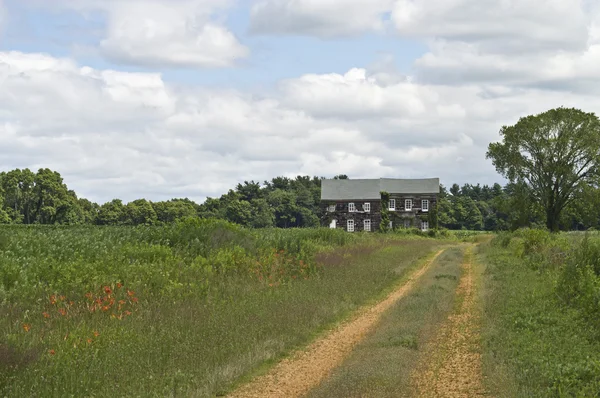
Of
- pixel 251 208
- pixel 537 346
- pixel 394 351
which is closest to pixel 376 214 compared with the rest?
pixel 251 208

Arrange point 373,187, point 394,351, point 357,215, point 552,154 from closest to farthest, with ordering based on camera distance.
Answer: point 394,351
point 552,154
point 357,215
point 373,187

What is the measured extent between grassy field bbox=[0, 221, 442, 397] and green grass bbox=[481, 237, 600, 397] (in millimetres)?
3984

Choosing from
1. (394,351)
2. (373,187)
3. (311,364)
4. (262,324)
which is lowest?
(311,364)

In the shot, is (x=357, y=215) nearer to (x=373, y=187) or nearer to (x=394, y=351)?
(x=373, y=187)

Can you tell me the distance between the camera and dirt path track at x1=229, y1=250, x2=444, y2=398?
34.5 ft

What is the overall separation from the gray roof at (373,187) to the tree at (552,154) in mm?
22627

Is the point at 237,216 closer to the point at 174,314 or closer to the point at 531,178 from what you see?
the point at 531,178

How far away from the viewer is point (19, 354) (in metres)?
10.1

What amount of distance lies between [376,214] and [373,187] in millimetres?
3869

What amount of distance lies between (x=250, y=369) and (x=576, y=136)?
193ft

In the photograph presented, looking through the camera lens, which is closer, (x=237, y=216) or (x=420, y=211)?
(x=420, y=211)

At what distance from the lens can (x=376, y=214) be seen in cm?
9094

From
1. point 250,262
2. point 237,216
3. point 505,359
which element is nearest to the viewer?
point 505,359

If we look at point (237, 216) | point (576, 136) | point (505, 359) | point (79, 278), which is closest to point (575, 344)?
point (505, 359)
